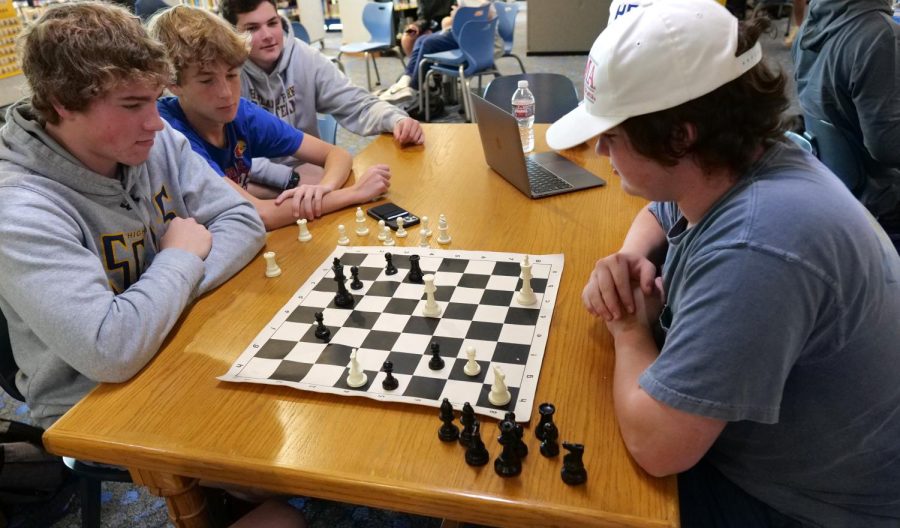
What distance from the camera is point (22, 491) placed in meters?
1.84

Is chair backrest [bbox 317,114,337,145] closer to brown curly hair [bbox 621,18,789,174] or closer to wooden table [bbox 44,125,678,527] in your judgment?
wooden table [bbox 44,125,678,527]

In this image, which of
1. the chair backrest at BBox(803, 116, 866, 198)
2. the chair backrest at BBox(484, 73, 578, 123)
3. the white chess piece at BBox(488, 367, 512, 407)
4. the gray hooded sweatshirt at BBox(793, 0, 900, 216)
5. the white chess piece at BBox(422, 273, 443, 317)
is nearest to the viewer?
the white chess piece at BBox(488, 367, 512, 407)

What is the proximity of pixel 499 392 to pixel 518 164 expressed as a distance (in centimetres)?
94

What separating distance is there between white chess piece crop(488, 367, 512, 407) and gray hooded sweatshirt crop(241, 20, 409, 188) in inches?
62.9

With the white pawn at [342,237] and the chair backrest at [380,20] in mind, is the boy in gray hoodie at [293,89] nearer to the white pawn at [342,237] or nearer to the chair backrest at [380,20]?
the white pawn at [342,237]

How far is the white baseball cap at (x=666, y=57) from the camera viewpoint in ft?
2.77

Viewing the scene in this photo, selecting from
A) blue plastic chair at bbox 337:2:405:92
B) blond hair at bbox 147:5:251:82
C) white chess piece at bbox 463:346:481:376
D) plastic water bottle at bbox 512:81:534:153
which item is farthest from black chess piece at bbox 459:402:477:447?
blue plastic chair at bbox 337:2:405:92

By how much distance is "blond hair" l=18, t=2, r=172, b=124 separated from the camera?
1179mm

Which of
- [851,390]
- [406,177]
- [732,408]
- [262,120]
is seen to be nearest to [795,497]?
[851,390]

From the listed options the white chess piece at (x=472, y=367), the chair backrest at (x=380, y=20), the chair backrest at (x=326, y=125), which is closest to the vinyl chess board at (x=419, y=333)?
the white chess piece at (x=472, y=367)

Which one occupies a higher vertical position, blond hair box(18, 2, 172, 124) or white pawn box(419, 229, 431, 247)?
blond hair box(18, 2, 172, 124)

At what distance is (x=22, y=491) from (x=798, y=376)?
6.88ft

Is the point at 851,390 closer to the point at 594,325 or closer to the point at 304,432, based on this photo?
the point at 594,325

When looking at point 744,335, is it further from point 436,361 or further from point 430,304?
point 430,304
